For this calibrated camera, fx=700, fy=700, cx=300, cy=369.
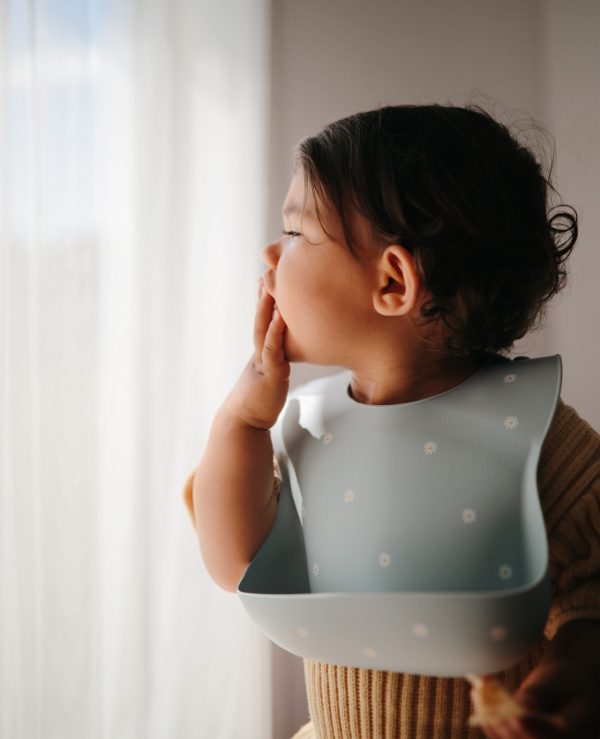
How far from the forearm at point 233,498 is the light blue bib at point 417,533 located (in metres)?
0.02

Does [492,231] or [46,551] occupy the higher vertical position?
[492,231]

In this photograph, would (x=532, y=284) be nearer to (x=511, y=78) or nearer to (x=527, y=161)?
(x=527, y=161)

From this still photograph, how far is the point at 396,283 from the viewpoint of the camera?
650 millimetres

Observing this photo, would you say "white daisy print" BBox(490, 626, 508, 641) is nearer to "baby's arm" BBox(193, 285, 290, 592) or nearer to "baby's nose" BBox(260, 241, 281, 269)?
"baby's arm" BBox(193, 285, 290, 592)

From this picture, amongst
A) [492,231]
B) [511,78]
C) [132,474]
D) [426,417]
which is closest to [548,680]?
[426,417]

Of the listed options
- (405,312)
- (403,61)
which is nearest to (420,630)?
(405,312)

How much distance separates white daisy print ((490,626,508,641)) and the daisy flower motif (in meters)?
0.17

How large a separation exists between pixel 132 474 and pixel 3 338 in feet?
0.92

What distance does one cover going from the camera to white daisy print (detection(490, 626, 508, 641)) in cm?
49

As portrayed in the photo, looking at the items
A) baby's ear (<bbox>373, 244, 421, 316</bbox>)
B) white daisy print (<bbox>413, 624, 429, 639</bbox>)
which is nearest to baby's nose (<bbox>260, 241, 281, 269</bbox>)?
baby's ear (<bbox>373, 244, 421, 316</bbox>)

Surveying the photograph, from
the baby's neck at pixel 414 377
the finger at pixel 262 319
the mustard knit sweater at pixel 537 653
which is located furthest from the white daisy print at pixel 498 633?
the finger at pixel 262 319

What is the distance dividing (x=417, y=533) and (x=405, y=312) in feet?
0.65

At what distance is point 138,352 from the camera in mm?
1084

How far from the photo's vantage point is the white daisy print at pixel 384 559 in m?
0.61
